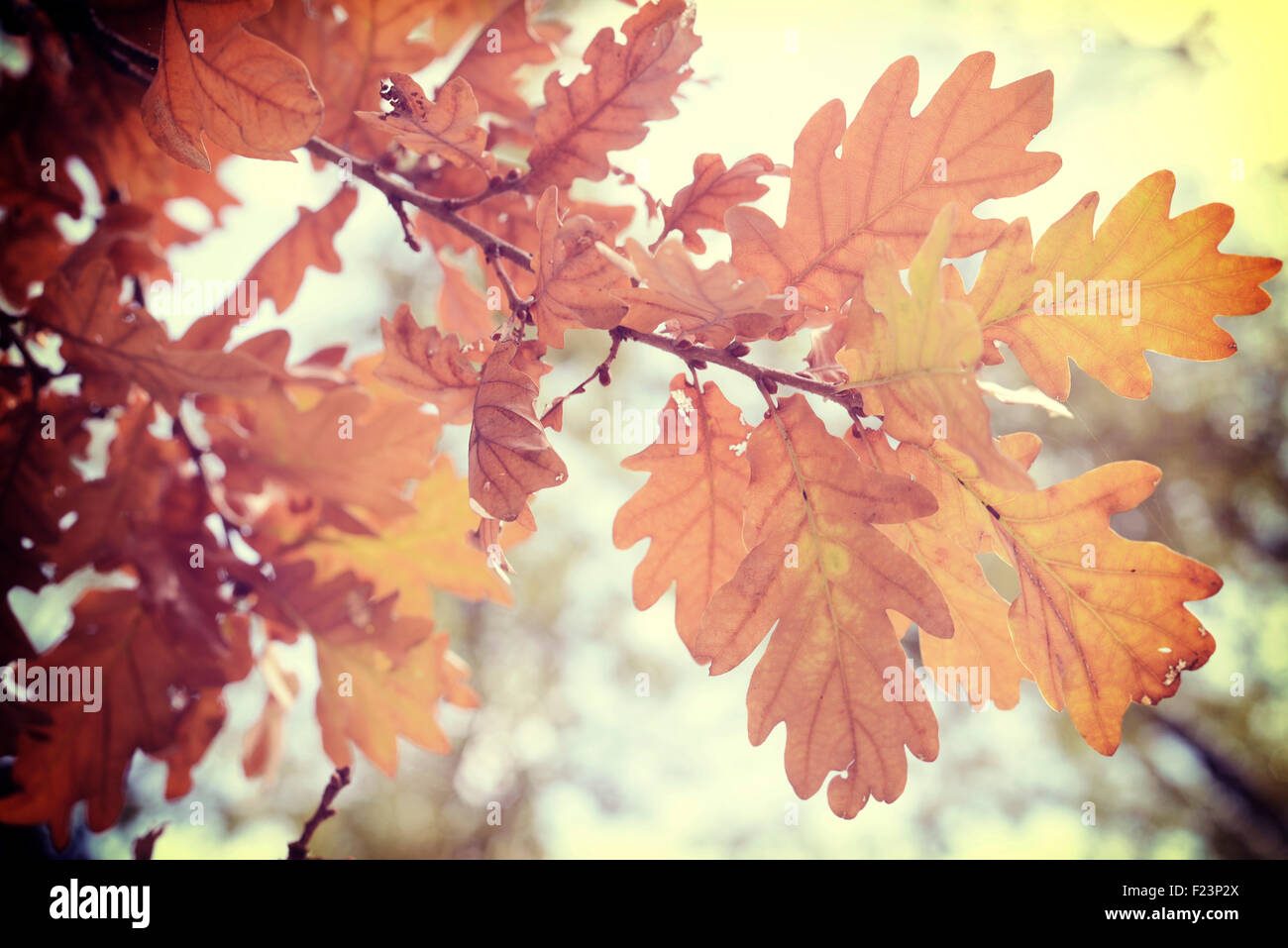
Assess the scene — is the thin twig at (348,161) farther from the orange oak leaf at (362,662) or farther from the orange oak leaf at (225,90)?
the orange oak leaf at (362,662)

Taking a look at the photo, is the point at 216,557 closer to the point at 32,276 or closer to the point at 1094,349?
the point at 32,276

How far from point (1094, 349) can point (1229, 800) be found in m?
4.22

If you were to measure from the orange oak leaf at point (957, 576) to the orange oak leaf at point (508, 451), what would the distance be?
34 centimetres

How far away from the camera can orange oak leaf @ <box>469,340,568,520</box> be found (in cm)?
61

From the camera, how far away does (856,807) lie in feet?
2.35

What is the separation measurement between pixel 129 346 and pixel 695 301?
2.41 feet

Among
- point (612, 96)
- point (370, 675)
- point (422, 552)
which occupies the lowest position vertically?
point (370, 675)

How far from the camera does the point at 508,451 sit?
62cm

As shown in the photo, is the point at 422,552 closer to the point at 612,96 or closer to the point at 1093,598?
the point at 612,96

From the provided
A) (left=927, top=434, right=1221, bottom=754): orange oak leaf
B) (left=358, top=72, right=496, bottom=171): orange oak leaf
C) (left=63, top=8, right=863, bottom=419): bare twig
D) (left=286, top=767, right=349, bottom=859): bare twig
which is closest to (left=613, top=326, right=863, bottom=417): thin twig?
(left=63, top=8, right=863, bottom=419): bare twig

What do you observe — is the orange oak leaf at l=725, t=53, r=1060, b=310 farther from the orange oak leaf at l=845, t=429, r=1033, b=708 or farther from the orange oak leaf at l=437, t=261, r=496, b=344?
the orange oak leaf at l=437, t=261, r=496, b=344

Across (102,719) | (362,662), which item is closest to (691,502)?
(362,662)

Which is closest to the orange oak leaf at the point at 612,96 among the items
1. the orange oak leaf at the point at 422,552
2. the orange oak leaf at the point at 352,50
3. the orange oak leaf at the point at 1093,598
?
the orange oak leaf at the point at 352,50

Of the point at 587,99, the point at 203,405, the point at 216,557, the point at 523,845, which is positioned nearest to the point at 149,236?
the point at 203,405
